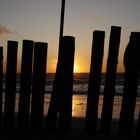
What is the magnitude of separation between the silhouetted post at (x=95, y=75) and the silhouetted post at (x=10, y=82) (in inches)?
55.4

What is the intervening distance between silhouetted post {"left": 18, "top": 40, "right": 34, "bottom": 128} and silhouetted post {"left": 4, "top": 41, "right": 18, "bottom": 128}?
6.5 inches

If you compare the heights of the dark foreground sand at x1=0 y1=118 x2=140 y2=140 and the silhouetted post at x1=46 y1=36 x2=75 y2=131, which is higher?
the silhouetted post at x1=46 y1=36 x2=75 y2=131

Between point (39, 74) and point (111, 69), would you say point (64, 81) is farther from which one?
point (111, 69)

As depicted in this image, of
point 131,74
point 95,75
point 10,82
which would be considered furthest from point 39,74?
point 131,74

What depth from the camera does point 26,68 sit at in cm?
648

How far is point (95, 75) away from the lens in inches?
243

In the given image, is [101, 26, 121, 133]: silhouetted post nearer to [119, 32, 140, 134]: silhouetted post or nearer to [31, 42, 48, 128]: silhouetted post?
[119, 32, 140, 134]: silhouetted post

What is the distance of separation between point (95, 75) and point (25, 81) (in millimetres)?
1273

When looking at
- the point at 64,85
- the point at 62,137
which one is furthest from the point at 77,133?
the point at 64,85

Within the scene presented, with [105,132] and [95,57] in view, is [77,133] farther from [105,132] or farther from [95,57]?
[95,57]

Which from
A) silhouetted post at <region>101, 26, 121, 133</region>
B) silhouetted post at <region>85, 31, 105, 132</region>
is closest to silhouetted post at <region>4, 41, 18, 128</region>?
silhouetted post at <region>85, 31, 105, 132</region>

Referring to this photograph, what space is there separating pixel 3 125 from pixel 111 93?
6.98 ft

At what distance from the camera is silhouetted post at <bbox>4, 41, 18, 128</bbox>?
6.53 m

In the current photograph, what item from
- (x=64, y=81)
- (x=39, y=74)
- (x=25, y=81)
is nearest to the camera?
(x=64, y=81)
